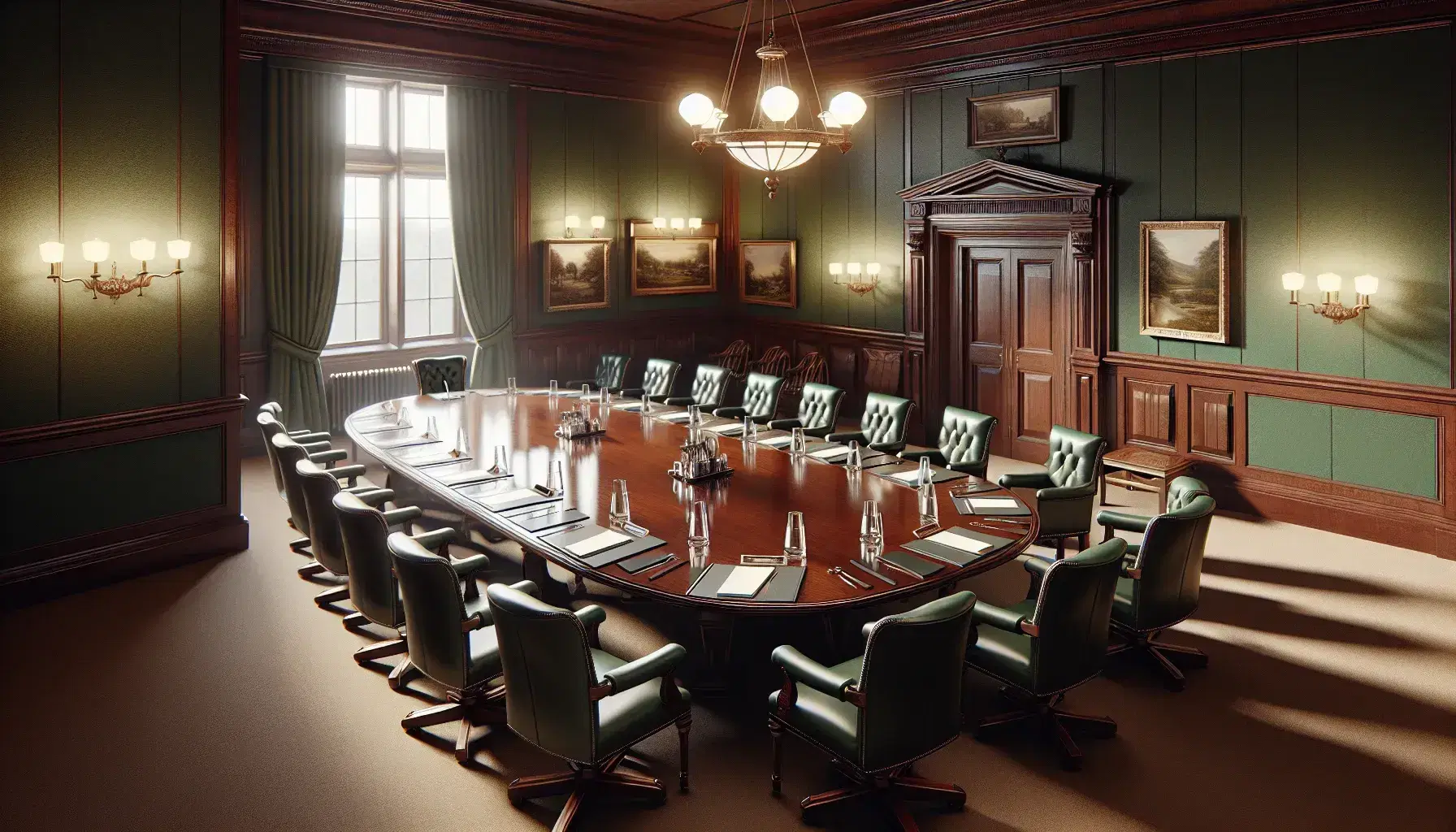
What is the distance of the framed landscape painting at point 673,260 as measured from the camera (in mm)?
11367

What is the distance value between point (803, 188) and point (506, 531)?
7.25 meters

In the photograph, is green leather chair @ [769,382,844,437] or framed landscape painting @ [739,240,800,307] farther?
framed landscape painting @ [739,240,800,307]

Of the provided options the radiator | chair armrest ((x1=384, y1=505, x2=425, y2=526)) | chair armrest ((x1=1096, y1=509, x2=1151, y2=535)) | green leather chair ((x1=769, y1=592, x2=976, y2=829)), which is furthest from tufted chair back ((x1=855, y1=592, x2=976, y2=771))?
the radiator

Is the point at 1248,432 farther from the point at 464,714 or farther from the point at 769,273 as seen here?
the point at 464,714

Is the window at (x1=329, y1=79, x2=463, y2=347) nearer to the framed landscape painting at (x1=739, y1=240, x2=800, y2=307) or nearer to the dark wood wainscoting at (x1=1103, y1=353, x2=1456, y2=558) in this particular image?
the framed landscape painting at (x1=739, y1=240, x2=800, y2=307)

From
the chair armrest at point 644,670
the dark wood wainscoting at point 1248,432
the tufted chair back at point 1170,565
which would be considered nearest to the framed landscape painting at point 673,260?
the dark wood wainscoting at point 1248,432

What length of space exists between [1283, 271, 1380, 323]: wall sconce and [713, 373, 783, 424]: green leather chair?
12.1 ft

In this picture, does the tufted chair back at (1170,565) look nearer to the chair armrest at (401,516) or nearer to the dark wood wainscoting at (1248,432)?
the dark wood wainscoting at (1248,432)

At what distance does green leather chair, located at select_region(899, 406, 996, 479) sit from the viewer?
6490 millimetres

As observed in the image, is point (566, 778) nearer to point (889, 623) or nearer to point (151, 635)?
point (889, 623)

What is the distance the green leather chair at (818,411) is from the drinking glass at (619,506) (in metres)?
2.64

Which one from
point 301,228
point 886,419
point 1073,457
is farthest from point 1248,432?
point 301,228

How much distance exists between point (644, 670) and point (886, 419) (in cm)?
388

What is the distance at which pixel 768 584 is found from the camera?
13.1 feet
